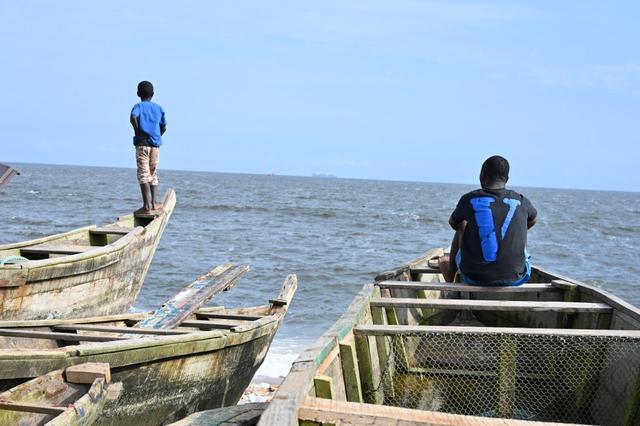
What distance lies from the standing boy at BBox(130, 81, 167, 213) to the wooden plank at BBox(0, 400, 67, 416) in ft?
18.3

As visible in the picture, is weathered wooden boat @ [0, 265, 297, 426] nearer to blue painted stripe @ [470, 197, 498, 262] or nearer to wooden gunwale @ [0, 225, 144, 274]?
wooden gunwale @ [0, 225, 144, 274]

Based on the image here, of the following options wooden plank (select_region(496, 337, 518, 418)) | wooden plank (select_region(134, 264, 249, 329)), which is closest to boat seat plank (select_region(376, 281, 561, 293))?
wooden plank (select_region(496, 337, 518, 418))

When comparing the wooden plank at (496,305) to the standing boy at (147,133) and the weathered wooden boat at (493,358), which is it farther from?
the standing boy at (147,133)

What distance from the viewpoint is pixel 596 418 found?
512 centimetres

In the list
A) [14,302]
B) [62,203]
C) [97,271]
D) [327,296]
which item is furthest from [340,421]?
[62,203]

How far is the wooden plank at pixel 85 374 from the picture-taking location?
4.50m

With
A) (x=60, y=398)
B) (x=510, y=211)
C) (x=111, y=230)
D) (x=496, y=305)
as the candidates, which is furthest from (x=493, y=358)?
(x=111, y=230)

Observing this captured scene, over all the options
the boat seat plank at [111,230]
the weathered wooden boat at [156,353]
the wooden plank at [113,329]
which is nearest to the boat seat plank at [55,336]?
the weathered wooden boat at [156,353]

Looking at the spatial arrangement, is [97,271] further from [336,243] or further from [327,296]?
[336,243]

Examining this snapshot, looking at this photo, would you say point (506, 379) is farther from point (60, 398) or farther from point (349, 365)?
point (60, 398)

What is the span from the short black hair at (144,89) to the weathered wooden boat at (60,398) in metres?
5.53

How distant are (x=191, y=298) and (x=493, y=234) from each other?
358cm

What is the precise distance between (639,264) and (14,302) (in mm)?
23659

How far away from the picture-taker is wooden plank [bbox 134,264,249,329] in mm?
6898
